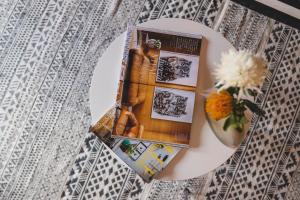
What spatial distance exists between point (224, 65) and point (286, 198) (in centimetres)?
70

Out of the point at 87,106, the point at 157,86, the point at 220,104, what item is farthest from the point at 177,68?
the point at 87,106

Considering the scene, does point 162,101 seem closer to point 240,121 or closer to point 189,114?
point 189,114

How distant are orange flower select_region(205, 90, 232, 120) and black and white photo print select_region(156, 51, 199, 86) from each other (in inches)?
5.6

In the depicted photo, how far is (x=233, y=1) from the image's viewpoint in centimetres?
153

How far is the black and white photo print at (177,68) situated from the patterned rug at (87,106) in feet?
1.23

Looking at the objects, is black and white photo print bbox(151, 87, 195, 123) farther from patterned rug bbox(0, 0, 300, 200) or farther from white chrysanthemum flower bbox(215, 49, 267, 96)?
patterned rug bbox(0, 0, 300, 200)

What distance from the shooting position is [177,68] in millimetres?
1187

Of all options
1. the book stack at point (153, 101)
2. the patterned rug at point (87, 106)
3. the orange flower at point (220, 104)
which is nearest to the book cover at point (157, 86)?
the book stack at point (153, 101)

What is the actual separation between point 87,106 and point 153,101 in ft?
1.19

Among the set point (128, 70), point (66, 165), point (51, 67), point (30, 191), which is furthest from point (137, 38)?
point (30, 191)

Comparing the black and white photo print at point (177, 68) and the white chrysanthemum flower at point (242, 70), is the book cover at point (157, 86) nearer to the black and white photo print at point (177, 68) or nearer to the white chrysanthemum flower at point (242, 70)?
the black and white photo print at point (177, 68)

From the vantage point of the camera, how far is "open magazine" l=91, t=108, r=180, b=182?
3.85 ft

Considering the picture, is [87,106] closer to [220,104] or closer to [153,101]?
[153,101]

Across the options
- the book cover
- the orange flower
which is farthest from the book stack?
the orange flower
